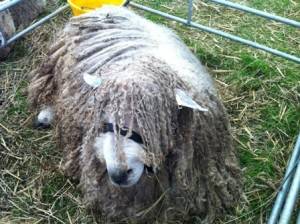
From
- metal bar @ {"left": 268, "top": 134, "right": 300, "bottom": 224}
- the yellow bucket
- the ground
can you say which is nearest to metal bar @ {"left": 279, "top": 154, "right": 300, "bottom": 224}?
metal bar @ {"left": 268, "top": 134, "right": 300, "bottom": 224}

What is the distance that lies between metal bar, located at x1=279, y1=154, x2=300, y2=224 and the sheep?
404mm

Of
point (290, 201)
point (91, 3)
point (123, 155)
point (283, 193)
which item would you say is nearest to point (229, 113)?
point (283, 193)

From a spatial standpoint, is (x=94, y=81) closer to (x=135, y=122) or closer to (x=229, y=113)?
(x=135, y=122)

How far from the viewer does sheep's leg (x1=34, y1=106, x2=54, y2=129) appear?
11.5 ft

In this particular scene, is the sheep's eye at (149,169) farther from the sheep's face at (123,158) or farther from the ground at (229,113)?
the ground at (229,113)

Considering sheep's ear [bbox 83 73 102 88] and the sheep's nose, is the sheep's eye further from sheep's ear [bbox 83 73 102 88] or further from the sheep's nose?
sheep's ear [bbox 83 73 102 88]

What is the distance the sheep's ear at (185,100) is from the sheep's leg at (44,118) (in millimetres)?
1405

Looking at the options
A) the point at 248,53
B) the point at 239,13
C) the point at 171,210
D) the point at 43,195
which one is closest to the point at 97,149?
the point at 171,210

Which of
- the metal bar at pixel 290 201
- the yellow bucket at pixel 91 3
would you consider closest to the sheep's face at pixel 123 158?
the metal bar at pixel 290 201

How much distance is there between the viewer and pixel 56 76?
332cm

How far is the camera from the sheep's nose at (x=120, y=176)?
7.49 feet

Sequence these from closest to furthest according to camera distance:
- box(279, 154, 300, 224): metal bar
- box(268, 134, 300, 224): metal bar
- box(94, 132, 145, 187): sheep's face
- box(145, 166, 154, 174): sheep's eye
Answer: box(94, 132, 145, 187): sheep's face < box(279, 154, 300, 224): metal bar < box(145, 166, 154, 174): sheep's eye < box(268, 134, 300, 224): metal bar

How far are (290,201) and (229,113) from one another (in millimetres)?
1232

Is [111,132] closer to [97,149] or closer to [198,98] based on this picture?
[97,149]
